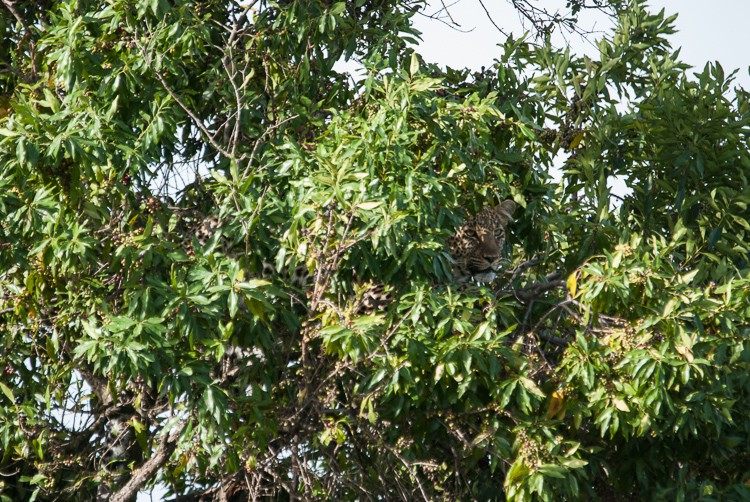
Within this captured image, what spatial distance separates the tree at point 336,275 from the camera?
4.92 m

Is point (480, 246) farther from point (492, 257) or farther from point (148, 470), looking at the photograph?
point (148, 470)

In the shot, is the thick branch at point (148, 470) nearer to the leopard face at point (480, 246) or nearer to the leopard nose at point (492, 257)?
the leopard face at point (480, 246)

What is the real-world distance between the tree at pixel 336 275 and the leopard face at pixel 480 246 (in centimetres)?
23

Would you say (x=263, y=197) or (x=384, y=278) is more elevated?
(x=263, y=197)

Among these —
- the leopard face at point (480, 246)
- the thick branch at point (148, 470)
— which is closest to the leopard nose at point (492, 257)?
the leopard face at point (480, 246)

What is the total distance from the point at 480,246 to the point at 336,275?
70.5 inches

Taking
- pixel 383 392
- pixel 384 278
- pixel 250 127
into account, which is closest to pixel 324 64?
pixel 250 127

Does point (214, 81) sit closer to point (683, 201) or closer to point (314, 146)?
point (314, 146)

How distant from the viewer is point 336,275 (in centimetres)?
518

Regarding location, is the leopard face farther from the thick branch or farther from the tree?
the thick branch

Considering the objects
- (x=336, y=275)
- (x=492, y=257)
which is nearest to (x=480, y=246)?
(x=492, y=257)

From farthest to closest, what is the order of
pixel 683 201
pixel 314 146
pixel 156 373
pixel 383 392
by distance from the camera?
pixel 683 201
pixel 314 146
pixel 383 392
pixel 156 373

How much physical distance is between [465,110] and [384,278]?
0.92 m

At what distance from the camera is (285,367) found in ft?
18.3
